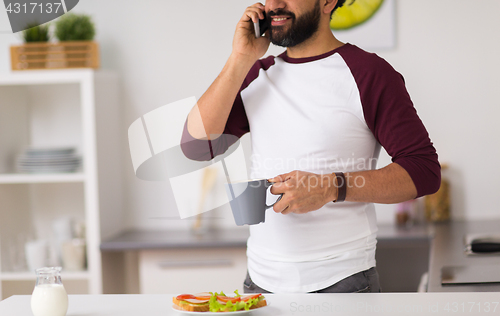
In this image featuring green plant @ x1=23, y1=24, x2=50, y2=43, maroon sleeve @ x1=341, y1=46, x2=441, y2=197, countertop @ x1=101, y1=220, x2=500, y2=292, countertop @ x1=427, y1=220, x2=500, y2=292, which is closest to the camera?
maroon sleeve @ x1=341, y1=46, x2=441, y2=197

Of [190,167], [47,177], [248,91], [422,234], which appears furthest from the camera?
[190,167]

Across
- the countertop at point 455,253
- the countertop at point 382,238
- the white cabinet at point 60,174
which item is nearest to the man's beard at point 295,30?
the countertop at point 455,253

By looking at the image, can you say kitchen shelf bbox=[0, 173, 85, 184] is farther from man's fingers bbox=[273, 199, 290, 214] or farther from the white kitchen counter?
man's fingers bbox=[273, 199, 290, 214]

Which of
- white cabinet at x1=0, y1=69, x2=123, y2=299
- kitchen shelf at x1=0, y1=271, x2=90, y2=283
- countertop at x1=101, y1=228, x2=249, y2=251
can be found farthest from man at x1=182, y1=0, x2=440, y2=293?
kitchen shelf at x1=0, y1=271, x2=90, y2=283

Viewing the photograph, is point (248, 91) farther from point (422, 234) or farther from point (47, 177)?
point (47, 177)

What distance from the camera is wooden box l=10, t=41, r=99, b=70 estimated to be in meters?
2.22

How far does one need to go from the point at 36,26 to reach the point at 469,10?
189 cm

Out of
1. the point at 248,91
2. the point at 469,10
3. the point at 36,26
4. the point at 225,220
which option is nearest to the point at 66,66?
the point at 36,26

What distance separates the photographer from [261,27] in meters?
1.30

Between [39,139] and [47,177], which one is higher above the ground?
[39,139]

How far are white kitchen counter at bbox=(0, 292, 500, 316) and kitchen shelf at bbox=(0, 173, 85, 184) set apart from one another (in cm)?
122

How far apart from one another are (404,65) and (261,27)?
1260 millimetres

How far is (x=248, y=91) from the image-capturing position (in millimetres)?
1303

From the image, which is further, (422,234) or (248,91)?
(422,234)
